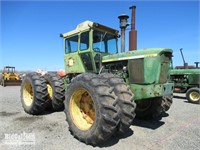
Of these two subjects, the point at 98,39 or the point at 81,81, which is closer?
the point at 81,81

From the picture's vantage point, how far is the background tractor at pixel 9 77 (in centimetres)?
1861

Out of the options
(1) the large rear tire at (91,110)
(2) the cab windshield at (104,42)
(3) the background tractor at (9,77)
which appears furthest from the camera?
(3) the background tractor at (9,77)

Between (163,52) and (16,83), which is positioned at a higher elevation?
(163,52)

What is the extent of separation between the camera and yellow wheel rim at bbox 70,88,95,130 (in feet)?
15.1

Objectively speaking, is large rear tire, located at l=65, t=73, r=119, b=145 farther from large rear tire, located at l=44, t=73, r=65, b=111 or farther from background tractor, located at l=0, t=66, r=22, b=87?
background tractor, located at l=0, t=66, r=22, b=87

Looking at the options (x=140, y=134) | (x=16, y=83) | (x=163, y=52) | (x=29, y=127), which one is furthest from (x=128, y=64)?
(x=16, y=83)

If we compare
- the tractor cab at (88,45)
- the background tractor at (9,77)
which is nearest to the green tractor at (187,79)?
the tractor cab at (88,45)

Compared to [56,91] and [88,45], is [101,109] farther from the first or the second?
[56,91]

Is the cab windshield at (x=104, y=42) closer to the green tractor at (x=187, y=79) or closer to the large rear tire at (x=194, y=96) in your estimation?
the large rear tire at (x=194, y=96)

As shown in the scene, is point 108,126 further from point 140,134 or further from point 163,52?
point 163,52

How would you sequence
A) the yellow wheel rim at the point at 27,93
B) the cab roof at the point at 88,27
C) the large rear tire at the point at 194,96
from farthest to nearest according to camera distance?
1. the large rear tire at the point at 194,96
2. the yellow wheel rim at the point at 27,93
3. the cab roof at the point at 88,27

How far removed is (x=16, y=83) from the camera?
19.0 m

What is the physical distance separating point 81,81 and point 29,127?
2039 mm

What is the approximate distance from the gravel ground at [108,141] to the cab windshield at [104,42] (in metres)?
2.35
